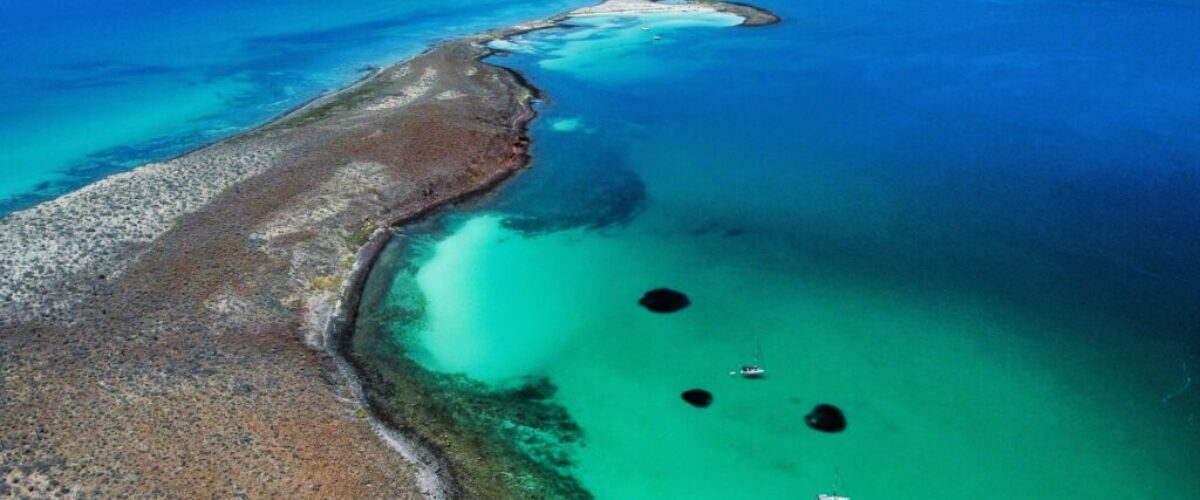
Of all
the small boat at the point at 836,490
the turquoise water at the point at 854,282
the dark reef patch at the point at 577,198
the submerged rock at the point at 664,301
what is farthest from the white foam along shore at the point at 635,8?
the small boat at the point at 836,490

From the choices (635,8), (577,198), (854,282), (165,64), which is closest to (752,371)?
(854,282)

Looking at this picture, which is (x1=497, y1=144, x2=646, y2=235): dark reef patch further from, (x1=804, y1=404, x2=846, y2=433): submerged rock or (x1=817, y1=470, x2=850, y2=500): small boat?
(x1=817, y1=470, x2=850, y2=500): small boat

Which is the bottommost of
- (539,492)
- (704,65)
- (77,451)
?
(539,492)

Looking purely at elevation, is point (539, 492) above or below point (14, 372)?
below

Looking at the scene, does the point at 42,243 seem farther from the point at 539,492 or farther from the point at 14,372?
the point at 539,492

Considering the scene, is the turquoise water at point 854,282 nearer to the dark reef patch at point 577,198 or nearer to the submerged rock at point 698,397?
the dark reef patch at point 577,198

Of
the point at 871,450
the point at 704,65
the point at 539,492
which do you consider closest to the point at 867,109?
the point at 704,65
